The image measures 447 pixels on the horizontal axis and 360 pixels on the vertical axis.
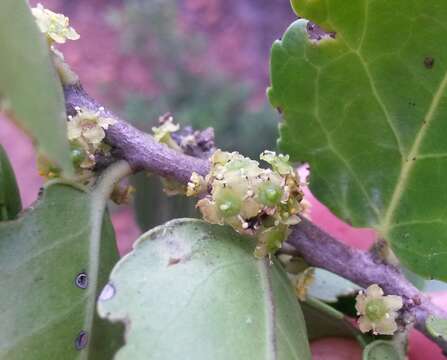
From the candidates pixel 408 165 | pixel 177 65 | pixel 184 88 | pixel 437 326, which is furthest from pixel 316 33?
pixel 177 65

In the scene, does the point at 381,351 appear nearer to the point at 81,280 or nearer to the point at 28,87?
the point at 81,280

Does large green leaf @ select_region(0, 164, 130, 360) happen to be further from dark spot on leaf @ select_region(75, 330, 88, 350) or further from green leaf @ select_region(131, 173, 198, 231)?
green leaf @ select_region(131, 173, 198, 231)

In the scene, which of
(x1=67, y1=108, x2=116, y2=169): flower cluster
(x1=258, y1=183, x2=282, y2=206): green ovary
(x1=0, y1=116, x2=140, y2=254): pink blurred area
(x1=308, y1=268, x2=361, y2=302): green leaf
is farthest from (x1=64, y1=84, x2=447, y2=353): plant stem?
(x1=0, y1=116, x2=140, y2=254): pink blurred area

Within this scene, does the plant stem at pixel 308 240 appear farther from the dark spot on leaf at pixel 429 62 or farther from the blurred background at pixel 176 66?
the blurred background at pixel 176 66

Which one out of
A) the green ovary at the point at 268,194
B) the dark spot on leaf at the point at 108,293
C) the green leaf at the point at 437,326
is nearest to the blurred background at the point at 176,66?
the green leaf at the point at 437,326

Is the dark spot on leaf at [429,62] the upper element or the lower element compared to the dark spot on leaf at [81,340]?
upper

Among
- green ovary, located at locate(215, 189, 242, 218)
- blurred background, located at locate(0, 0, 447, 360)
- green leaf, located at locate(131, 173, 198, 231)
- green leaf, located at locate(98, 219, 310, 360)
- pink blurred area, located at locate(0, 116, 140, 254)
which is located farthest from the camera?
pink blurred area, located at locate(0, 116, 140, 254)
